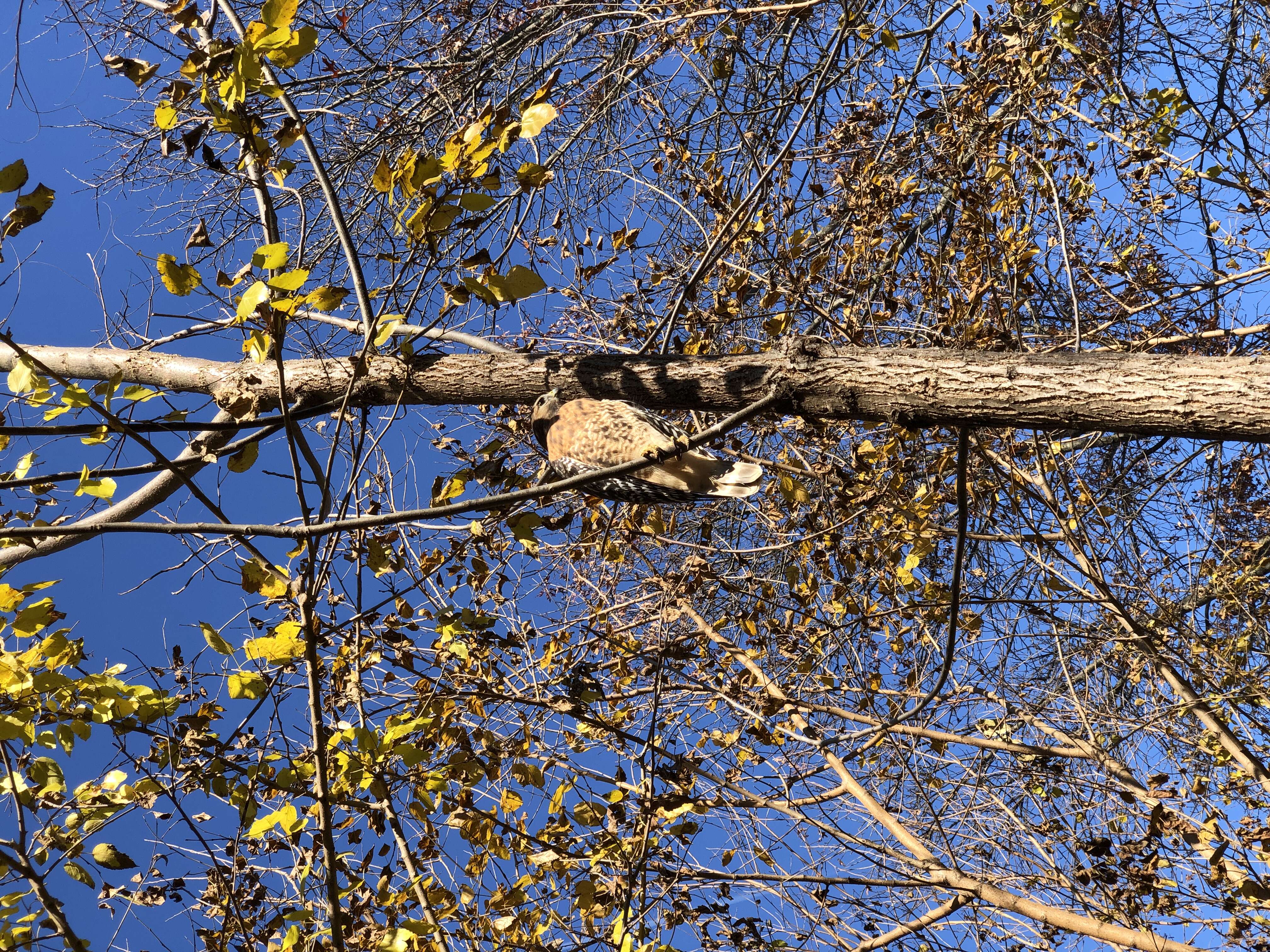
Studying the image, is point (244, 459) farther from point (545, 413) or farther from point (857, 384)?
point (857, 384)

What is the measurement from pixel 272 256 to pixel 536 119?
581mm

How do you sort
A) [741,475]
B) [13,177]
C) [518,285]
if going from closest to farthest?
[13,177] → [518,285] → [741,475]

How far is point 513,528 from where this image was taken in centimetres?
221

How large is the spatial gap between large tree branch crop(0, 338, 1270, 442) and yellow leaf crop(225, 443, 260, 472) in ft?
0.27

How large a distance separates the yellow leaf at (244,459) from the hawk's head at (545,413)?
2.82ft

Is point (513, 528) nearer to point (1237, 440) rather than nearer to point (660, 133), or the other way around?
point (1237, 440)

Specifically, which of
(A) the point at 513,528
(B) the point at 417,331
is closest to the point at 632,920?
(A) the point at 513,528

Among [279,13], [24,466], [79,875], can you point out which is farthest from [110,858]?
[279,13]

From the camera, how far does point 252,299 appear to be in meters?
1.55

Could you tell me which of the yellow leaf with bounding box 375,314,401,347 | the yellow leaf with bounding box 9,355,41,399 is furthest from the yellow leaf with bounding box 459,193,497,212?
the yellow leaf with bounding box 9,355,41,399

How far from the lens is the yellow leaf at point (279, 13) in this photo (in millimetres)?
1506

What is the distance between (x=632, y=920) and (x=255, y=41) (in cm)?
198

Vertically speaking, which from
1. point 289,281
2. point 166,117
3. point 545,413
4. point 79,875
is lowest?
point 79,875

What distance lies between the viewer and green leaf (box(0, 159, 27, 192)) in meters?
1.41
